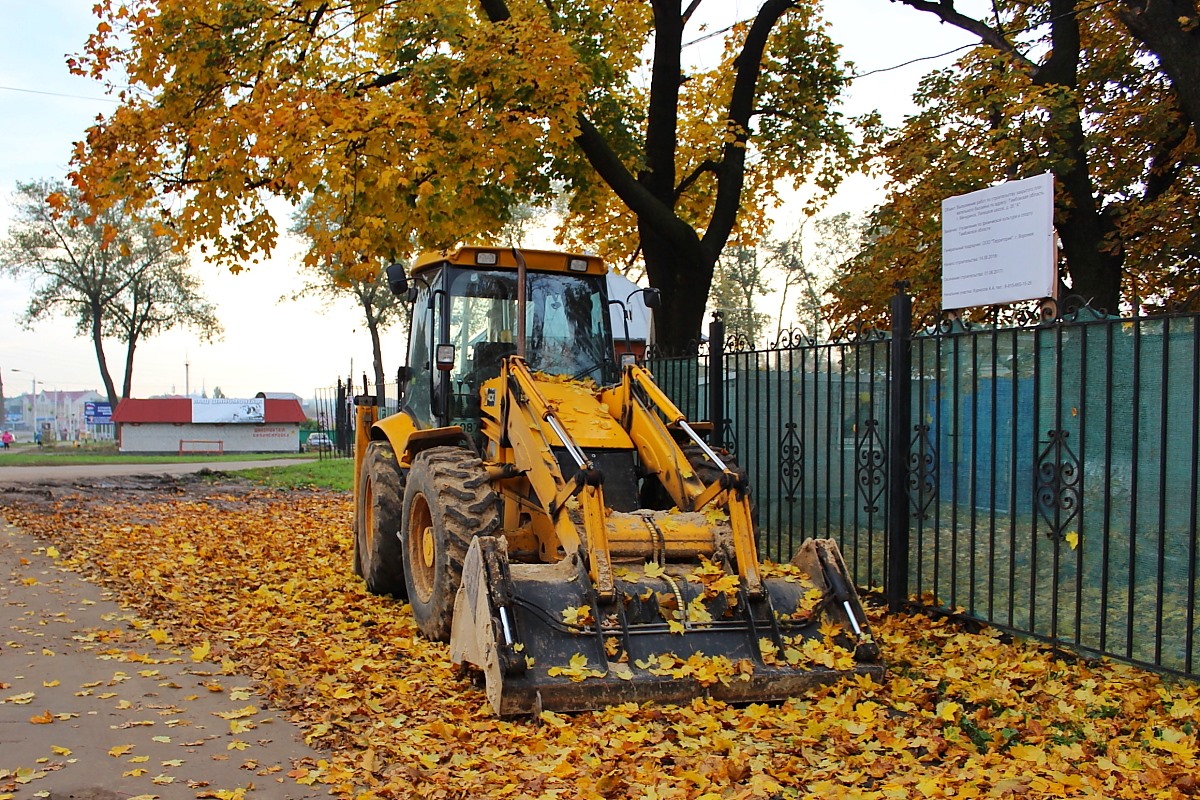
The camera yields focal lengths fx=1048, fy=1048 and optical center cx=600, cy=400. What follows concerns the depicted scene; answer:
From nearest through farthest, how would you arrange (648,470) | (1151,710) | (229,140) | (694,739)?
1. (694,739)
2. (1151,710)
3. (648,470)
4. (229,140)

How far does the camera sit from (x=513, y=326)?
834 centimetres

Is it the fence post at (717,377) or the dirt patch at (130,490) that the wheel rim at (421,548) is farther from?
the dirt patch at (130,490)

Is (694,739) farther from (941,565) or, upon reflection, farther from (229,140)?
(229,140)

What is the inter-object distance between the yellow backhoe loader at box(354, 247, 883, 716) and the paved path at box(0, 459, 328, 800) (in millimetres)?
1246

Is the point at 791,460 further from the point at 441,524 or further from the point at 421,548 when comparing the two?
the point at 441,524

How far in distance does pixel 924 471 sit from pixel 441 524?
3495 mm

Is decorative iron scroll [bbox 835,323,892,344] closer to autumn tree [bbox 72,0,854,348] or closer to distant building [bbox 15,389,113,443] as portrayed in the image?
autumn tree [bbox 72,0,854,348]

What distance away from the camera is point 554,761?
499 centimetres

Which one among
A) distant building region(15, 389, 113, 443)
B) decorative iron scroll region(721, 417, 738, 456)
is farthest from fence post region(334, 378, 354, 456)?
distant building region(15, 389, 113, 443)

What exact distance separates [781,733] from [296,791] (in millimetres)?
2370

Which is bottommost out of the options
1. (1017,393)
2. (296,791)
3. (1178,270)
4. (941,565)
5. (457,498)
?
(296,791)

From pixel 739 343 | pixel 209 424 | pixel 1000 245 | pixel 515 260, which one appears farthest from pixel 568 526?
pixel 209 424

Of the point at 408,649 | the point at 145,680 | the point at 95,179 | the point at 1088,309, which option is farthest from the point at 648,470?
the point at 95,179

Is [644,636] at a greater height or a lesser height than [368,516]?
lesser
